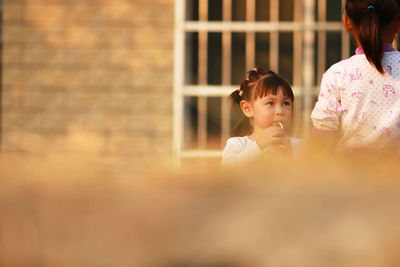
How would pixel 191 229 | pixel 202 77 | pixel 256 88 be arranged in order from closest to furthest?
pixel 191 229 → pixel 256 88 → pixel 202 77

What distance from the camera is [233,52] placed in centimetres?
684

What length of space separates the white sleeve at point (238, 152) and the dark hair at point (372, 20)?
0.55 meters

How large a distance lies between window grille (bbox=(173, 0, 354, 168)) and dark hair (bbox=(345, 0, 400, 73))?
3.83m

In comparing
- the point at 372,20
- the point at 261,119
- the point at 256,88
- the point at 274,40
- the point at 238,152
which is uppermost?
the point at 372,20

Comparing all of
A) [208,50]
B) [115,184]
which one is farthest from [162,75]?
[115,184]

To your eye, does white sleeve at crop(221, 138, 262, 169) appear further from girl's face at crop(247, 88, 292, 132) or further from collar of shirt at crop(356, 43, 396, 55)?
collar of shirt at crop(356, 43, 396, 55)

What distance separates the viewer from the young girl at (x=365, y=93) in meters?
2.52

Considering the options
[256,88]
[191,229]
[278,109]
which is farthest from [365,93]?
[191,229]

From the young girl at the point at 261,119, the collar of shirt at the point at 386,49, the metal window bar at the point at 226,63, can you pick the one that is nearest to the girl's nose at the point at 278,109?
the young girl at the point at 261,119

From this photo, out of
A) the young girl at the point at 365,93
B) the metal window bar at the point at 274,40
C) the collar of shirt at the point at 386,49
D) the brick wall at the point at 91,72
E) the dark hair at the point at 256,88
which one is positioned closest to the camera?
the young girl at the point at 365,93

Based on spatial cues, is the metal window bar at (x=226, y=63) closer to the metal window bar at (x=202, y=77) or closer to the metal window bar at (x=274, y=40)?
the metal window bar at (x=202, y=77)

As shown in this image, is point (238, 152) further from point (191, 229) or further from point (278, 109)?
point (191, 229)

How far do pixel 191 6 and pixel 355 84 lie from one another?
172 inches

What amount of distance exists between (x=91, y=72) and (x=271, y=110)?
4.21 metres
